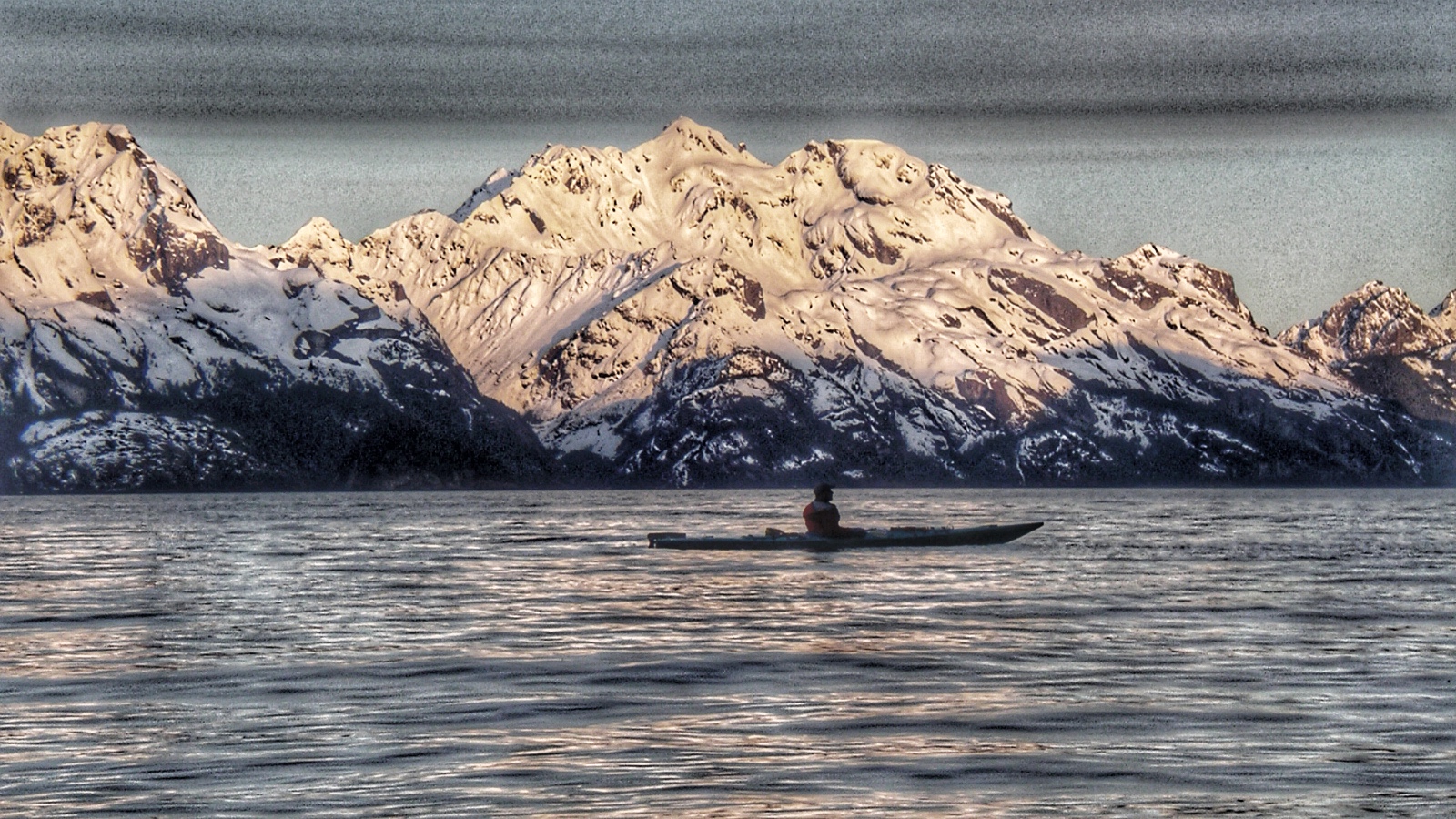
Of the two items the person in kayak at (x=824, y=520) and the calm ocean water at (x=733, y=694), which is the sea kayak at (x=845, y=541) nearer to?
the person in kayak at (x=824, y=520)

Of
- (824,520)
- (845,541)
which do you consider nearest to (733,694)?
(824,520)

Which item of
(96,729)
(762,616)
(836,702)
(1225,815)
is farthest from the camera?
(762,616)

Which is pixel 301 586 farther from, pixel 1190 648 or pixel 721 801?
pixel 721 801

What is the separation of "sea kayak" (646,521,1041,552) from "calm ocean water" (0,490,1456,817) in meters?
10.6

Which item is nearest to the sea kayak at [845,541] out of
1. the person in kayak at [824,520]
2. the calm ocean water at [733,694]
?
the person in kayak at [824,520]

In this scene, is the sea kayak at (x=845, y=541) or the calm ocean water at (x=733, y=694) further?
the sea kayak at (x=845, y=541)

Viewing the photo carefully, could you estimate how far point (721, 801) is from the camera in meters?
31.7

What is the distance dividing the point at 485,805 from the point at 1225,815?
11.5 m

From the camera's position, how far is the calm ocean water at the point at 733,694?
32875 mm

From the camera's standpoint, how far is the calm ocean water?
32.9 m

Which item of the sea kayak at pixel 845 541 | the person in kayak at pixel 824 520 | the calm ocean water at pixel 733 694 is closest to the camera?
the calm ocean water at pixel 733 694

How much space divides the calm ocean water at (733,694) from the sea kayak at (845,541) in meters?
10.6

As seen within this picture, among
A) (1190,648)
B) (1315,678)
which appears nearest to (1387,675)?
(1315,678)

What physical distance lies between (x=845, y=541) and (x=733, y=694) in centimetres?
6110
